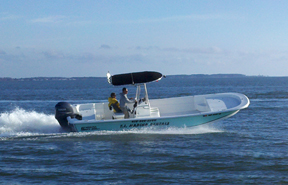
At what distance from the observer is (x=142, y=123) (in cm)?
1354

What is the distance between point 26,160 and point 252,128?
1021cm

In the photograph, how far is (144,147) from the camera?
12.2 meters

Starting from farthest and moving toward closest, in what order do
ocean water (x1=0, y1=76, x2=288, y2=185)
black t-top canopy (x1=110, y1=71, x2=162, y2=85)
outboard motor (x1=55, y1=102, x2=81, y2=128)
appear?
black t-top canopy (x1=110, y1=71, x2=162, y2=85) → outboard motor (x1=55, y1=102, x2=81, y2=128) → ocean water (x1=0, y1=76, x2=288, y2=185)

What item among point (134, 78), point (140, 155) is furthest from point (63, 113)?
point (140, 155)

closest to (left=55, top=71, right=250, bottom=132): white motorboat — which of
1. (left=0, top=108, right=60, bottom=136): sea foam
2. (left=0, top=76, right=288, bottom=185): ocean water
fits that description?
(left=0, top=76, right=288, bottom=185): ocean water

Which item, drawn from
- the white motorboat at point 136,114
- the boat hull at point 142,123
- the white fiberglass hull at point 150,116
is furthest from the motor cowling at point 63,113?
the boat hull at point 142,123

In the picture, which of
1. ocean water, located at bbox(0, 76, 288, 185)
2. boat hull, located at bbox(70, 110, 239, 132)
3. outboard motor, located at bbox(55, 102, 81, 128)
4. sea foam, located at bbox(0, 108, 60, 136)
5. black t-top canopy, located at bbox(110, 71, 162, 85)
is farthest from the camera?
sea foam, located at bbox(0, 108, 60, 136)

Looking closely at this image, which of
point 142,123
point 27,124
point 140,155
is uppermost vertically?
point 27,124

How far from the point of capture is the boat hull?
13.4m

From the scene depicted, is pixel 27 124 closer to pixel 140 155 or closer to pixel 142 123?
pixel 142 123

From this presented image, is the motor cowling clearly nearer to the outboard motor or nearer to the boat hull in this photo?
the outboard motor

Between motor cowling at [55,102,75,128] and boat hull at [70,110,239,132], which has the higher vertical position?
motor cowling at [55,102,75,128]

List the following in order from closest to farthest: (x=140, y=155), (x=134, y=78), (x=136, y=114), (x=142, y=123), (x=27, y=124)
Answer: (x=140, y=155) < (x=142, y=123) < (x=136, y=114) < (x=134, y=78) < (x=27, y=124)

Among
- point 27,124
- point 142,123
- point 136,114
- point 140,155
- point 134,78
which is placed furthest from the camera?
point 27,124
